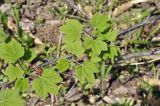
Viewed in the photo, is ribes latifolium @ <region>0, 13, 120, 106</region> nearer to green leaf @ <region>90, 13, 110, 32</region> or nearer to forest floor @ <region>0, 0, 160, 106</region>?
green leaf @ <region>90, 13, 110, 32</region>

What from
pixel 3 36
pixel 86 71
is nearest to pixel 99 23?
pixel 86 71

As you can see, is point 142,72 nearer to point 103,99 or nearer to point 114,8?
point 103,99

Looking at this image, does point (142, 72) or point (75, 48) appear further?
point (142, 72)

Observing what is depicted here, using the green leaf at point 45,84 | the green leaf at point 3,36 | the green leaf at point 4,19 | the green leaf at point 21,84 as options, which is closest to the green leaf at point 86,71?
the green leaf at point 45,84

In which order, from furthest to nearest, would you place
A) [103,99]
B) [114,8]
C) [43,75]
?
[114,8] < [103,99] < [43,75]

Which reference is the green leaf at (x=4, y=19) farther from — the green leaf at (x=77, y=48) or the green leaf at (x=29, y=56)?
the green leaf at (x=77, y=48)

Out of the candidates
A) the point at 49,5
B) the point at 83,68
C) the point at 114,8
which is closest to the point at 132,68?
the point at 114,8
